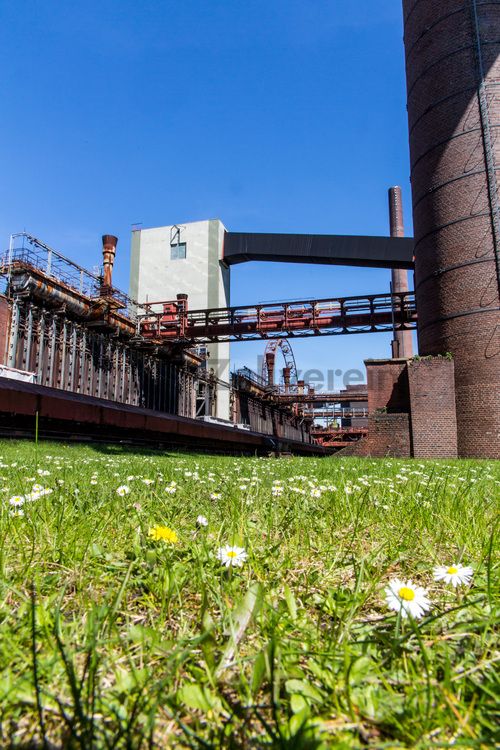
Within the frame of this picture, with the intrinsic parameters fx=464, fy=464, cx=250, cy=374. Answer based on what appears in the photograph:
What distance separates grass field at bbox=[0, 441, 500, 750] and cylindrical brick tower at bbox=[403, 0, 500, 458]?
15949 mm

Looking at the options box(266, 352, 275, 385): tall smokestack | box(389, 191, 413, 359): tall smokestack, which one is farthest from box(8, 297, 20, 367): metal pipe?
box(266, 352, 275, 385): tall smokestack

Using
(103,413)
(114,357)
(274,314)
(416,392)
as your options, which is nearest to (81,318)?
(114,357)

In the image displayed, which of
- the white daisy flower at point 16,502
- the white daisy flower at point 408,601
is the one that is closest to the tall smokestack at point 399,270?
the white daisy flower at point 16,502

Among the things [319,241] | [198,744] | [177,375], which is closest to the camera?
[198,744]

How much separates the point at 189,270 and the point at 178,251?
72.8 inches

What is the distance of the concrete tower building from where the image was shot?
33.3 meters

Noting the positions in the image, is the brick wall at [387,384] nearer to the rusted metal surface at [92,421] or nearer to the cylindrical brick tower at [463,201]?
the cylindrical brick tower at [463,201]

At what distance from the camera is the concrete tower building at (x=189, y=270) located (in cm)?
3331

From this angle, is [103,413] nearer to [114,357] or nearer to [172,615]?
[114,357]

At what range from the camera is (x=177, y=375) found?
2859 cm

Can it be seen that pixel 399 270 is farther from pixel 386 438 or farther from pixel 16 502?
pixel 16 502

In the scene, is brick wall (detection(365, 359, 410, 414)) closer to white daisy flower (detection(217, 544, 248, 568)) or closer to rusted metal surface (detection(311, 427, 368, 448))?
white daisy flower (detection(217, 544, 248, 568))

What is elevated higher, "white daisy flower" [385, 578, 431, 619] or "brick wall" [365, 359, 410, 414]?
"brick wall" [365, 359, 410, 414]

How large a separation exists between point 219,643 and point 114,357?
23240mm
